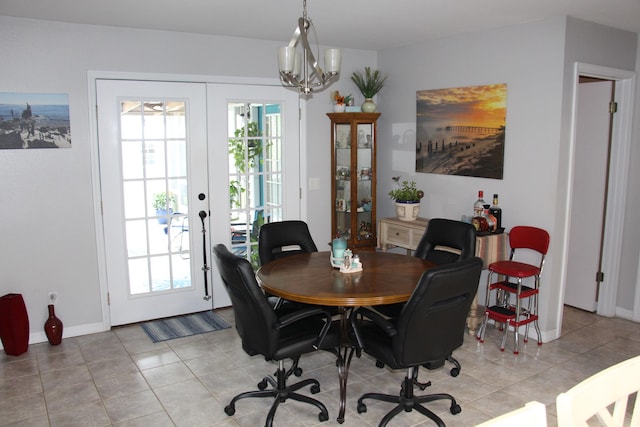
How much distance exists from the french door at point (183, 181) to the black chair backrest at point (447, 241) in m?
1.82

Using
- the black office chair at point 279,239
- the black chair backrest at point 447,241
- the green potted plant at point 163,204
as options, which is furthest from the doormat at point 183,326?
the black chair backrest at point 447,241

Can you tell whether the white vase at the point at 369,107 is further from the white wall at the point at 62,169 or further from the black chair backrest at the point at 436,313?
the black chair backrest at the point at 436,313

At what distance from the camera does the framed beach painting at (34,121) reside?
397 cm

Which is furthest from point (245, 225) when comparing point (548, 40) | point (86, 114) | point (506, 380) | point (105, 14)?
point (548, 40)

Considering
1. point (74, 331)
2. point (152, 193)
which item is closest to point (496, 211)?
point (152, 193)

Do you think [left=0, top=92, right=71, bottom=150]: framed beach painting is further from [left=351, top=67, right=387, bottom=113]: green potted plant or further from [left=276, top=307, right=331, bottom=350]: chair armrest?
[left=351, top=67, right=387, bottom=113]: green potted plant

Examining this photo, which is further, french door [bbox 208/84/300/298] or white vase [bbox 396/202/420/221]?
white vase [bbox 396/202/420/221]

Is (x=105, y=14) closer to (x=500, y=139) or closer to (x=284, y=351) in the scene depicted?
(x=284, y=351)

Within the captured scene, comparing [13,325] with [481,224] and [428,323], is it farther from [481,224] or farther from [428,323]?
[481,224]

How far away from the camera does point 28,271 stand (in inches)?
164

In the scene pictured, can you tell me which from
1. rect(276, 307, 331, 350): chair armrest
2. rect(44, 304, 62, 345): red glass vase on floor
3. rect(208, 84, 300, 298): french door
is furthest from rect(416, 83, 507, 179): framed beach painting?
rect(44, 304, 62, 345): red glass vase on floor

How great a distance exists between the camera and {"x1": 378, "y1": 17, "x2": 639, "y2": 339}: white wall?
3994 millimetres

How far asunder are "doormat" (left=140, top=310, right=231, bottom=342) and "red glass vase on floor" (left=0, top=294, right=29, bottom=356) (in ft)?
3.04

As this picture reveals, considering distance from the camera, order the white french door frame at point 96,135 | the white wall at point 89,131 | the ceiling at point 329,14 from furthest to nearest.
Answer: the white french door frame at point 96,135 → the white wall at point 89,131 → the ceiling at point 329,14
